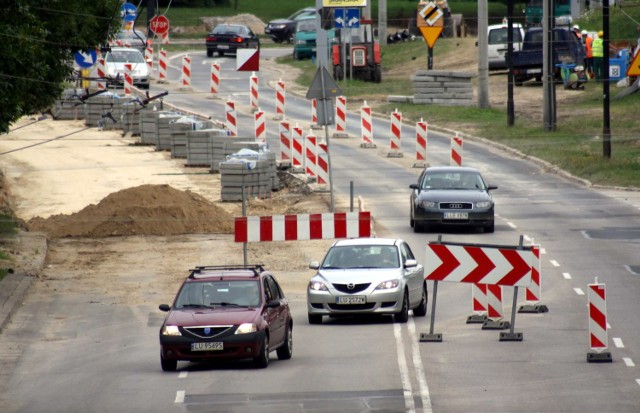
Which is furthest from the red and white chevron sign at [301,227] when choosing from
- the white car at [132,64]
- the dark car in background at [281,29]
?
the dark car in background at [281,29]

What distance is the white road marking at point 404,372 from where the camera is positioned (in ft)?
50.5

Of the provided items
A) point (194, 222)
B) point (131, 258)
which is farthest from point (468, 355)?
point (194, 222)

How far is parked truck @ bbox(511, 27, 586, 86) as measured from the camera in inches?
2352

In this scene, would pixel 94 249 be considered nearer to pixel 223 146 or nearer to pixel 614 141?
pixel 223 146

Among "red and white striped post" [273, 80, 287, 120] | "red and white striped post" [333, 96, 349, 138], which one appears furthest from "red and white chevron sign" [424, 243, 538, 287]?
"red and white striped post" [273, 80, 287, 120]

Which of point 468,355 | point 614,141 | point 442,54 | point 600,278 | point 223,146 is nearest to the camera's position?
point 468,355

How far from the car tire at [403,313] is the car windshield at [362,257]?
64 cm

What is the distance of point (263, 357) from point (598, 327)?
4.21 metres

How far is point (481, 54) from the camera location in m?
54.0

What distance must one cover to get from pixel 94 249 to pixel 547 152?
18.9 m

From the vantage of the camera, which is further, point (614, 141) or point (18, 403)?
point (614, 141)

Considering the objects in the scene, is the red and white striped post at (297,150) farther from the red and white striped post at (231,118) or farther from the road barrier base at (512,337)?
the road barrier base at (512,337)

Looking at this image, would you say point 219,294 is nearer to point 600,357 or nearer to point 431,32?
point 600,357

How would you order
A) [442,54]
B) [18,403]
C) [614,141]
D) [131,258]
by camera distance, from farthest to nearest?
[442,54], [614,141], [131,258], [18,403]
